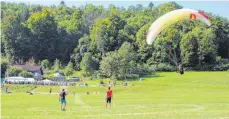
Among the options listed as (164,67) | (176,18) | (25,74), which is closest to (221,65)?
(164,67)

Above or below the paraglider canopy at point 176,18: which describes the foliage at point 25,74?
below

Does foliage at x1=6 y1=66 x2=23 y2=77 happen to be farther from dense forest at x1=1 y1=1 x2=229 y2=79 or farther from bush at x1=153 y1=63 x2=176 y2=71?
bush at x1=153 y1=63 x2=176 y2=71

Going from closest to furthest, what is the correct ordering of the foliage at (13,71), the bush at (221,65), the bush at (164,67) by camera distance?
the foliage at (13,71) → the bush at (164,67) → the bush at (221,65)

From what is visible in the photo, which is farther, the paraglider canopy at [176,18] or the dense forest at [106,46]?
the dense forest at [106,46]

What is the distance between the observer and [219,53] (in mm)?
117625

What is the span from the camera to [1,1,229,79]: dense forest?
314 ft

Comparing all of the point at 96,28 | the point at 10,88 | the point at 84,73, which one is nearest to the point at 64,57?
the point at 96,28

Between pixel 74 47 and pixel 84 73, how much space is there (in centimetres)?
2656

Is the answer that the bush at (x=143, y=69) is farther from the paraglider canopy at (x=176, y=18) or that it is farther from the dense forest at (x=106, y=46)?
the paraglider canopy at (x=176, y=18)

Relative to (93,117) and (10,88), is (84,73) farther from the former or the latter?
(93,117)

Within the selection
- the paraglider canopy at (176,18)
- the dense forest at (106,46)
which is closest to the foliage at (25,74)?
the dense forest at (106,46)

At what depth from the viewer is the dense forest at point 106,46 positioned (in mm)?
95750

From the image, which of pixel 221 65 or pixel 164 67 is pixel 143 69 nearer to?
pixel 164 67

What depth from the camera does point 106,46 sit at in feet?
397
